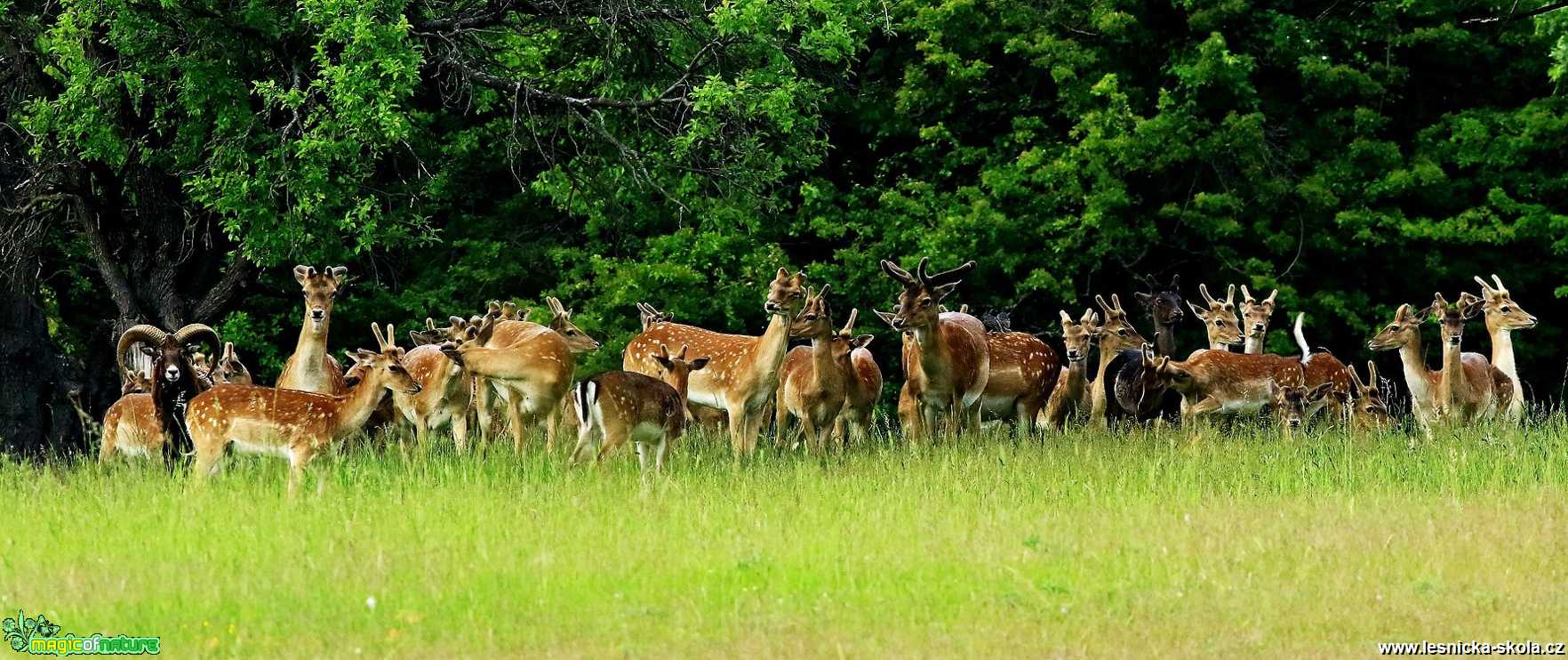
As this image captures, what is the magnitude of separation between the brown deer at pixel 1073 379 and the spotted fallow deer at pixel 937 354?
0.75 m

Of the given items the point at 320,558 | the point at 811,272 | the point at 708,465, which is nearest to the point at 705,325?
the point at 811,272

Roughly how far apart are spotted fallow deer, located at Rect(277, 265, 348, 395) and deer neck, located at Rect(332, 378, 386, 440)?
2.77 m

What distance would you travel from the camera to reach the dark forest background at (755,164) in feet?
Answer: 57.3

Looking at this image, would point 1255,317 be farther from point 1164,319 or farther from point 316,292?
point 316,292

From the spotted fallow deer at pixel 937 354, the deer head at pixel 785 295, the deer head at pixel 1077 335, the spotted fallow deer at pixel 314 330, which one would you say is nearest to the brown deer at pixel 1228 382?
the deer head at pixel 1077 335

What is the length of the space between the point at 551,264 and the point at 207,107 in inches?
322

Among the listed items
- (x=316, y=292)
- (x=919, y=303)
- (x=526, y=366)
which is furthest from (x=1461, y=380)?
(x=316, y=292)

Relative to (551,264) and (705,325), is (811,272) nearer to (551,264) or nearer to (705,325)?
(705,325)

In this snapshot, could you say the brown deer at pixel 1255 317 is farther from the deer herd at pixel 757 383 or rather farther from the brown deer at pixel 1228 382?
the brown deer at pixel 1228 382

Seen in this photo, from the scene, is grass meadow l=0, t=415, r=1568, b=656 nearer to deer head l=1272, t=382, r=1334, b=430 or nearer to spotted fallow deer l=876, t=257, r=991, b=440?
spotted fallow deer l=876, t=257, r=991, b=440

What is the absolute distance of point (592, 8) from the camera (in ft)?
61.7

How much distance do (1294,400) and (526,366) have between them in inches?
266

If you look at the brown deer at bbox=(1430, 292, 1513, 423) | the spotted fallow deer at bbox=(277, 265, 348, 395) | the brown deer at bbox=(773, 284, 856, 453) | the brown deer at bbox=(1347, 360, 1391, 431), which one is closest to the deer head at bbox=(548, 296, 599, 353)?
the brown deer at bbox=(773, 284, 856, 453)

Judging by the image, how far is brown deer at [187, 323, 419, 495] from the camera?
12.2 meters
